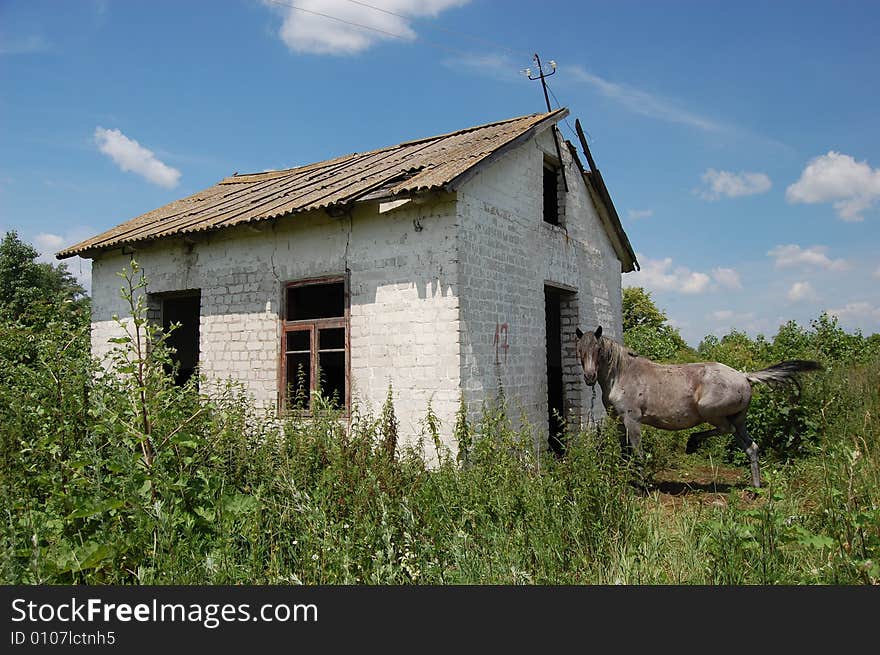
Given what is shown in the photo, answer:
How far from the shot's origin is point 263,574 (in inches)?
150

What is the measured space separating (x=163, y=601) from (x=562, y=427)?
686 cm

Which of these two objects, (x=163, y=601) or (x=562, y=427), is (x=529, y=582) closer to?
(x=163, y=601)

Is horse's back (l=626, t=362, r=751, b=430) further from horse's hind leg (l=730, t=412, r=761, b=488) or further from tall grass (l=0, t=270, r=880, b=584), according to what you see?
tall grass (l=0, t=270, r=880, b=584)

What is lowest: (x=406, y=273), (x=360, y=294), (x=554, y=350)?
(x=554, y=350)

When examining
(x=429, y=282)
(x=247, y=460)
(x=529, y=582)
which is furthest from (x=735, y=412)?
(x=247, y=460)

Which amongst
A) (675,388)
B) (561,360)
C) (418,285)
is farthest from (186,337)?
(675,388)

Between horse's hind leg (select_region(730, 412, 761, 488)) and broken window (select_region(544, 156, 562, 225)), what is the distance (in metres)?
4.06

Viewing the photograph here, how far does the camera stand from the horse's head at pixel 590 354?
7648mm

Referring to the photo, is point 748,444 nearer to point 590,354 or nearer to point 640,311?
point 590,354

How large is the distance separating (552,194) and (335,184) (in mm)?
3631

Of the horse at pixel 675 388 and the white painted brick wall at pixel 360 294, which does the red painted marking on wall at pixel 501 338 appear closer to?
the white painted brick wall at pixel 360 294

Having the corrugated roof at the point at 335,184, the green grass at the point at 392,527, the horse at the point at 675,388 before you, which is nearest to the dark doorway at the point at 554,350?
the horse at the point at 675,388

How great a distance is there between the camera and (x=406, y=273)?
23.6 ft

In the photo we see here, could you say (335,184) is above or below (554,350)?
above
